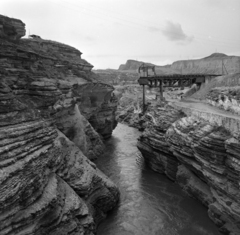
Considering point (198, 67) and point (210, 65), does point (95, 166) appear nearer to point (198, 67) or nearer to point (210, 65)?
point (210, 65)

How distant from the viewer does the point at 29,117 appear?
1310 centimetres

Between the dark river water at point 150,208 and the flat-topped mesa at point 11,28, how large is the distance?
1526cm

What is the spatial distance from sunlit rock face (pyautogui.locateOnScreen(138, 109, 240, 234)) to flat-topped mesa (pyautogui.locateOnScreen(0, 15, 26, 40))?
15.6 meters

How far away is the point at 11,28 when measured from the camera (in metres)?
19.7

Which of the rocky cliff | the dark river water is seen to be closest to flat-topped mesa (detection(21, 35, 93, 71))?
the rocky cliff

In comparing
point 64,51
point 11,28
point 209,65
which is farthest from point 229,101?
point 209,65

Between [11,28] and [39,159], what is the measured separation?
13.4m

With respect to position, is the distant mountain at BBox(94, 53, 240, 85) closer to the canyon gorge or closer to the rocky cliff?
the canyon gorge

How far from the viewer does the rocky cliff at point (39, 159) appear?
9.98 meters

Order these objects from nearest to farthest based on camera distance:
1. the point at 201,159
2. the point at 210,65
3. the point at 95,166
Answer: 1. the point at 201,159
2. the point at 95,166
3. the point at 210,65

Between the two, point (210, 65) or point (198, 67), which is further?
point (198, 67)

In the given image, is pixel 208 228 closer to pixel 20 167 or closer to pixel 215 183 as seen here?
pixel 215 183

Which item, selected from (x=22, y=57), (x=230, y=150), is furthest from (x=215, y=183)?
(x=22, y=57)

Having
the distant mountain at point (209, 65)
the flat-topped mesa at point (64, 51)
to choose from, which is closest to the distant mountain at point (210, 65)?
the distant mountain at point (209, 65)
